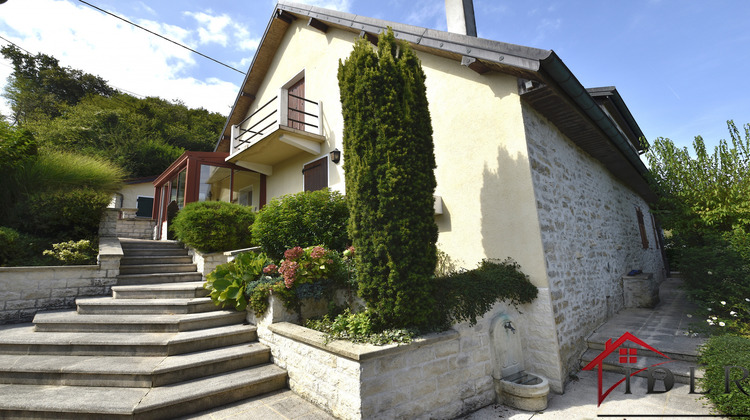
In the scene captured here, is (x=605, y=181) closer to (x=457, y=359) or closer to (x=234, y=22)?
(x=457, y=359)

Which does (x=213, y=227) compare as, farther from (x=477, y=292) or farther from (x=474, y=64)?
(x=474, y=64)

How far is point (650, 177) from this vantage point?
25.2 feet

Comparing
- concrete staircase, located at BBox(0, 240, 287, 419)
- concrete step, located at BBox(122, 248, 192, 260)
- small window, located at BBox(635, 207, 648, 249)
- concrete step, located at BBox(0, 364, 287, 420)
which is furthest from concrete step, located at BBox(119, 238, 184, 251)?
small window, located at BBox(635, 207, 648, 249)

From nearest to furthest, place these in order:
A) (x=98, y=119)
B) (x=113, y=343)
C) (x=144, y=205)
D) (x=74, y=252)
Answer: (x=113, y=343), (x=74, y=252), (x=144, y=205), (x=98, y=119)

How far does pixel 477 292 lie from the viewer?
3783mm

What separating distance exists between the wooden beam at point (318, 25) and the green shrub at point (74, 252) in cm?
773

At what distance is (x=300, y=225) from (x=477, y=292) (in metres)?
3.58

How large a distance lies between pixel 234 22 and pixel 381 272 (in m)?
7.85

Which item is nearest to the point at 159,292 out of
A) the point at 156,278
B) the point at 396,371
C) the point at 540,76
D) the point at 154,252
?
the point at 156,278

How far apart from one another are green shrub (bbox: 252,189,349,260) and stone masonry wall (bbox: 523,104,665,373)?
3579mm

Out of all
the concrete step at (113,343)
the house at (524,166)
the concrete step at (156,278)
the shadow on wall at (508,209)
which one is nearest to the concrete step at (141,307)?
the concrete step at (113,343)

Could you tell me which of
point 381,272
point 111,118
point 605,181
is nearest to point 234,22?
point 381,272

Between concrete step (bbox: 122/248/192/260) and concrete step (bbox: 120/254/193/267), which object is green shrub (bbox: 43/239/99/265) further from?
concrete step (bbox: 122/248/192/260)

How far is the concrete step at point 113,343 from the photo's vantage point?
372 cm
